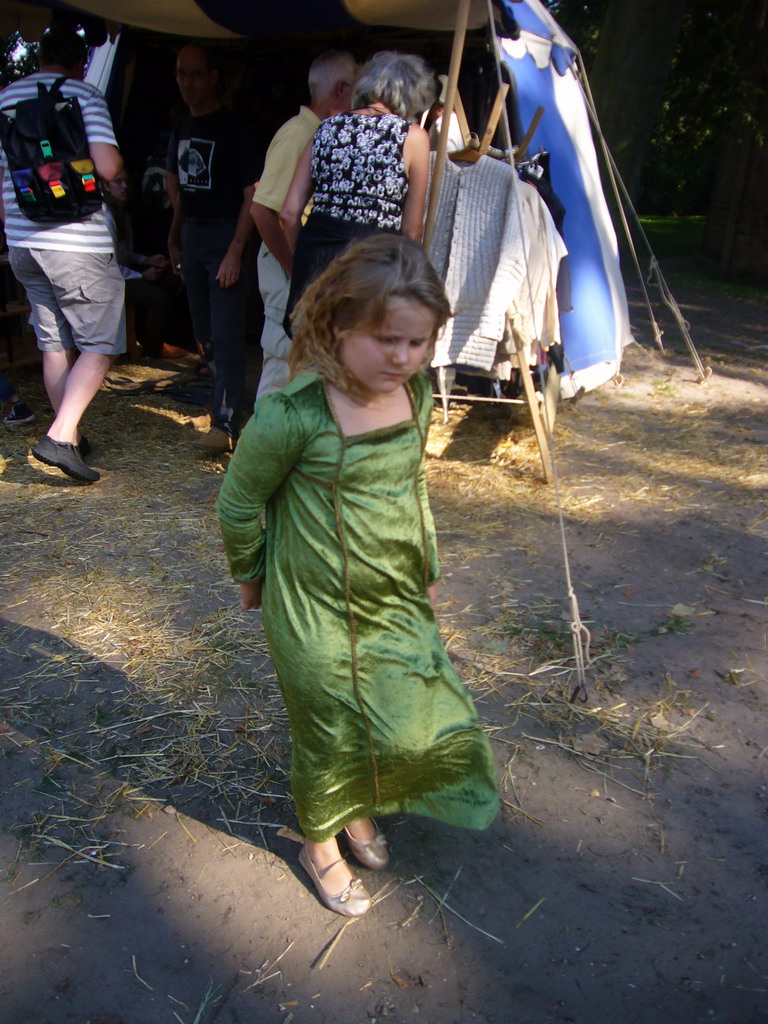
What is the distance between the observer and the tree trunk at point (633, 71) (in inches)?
412

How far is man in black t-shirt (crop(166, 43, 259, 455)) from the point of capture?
185 inches

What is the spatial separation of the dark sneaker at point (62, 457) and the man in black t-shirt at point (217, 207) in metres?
0.74

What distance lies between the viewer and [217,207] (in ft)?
15.6

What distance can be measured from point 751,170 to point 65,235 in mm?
10691

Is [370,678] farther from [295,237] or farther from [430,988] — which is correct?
[295,237]

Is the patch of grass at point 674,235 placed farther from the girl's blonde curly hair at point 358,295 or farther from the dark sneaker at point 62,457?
the girl's blonde curly hair at point 358,295

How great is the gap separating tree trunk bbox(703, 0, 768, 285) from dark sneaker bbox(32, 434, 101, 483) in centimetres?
1056

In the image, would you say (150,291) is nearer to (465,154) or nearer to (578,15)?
(465,154)

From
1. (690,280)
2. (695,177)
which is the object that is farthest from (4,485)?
(695,177)

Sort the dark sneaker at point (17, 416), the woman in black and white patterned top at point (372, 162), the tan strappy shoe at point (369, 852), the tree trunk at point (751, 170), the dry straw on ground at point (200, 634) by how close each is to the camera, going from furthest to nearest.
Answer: the tree trunk at point (751, 170), the dark sneaker at point (17, 416), the woman in black and white patterned top at point (372, 162), the dry straw on ground at point (200, 634), the tan strappy shoe at point (369, 852)

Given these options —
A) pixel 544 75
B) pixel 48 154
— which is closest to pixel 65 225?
pixel 48 154

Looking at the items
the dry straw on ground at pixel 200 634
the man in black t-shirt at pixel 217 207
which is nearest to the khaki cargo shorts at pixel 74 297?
the man in black t-shirt at pixel 217 207

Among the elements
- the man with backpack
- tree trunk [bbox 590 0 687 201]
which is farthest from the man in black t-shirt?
tree trunk [bbox 590 0 687 201]

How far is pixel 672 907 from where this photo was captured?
2.24m
